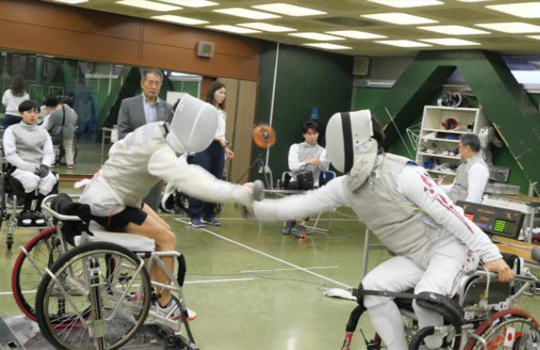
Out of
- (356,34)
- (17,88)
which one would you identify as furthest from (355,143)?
(17,88)

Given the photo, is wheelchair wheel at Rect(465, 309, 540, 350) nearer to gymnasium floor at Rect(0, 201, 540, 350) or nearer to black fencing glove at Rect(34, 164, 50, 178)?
gymnasium floor at Rect(0, 201, 540, 350)

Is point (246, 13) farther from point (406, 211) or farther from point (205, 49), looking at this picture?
point (406, 211)

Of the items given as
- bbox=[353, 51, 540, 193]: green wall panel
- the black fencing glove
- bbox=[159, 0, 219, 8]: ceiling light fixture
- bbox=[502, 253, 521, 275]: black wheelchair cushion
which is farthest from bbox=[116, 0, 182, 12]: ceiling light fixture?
bbox=[502, 253, 521, 275]: black wheelchair cushion

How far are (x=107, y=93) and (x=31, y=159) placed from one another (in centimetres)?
619

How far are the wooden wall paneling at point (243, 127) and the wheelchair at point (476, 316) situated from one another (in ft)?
25.7

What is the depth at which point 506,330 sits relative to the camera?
9.32ft

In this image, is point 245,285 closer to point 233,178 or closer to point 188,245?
point 188,245

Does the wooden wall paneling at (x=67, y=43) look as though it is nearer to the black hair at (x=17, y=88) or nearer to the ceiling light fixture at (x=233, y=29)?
the black hair at (x=17, y=88)

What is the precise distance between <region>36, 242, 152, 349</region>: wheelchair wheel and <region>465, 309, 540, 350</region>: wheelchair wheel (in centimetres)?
148

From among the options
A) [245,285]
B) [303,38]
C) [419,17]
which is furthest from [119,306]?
[303,38]

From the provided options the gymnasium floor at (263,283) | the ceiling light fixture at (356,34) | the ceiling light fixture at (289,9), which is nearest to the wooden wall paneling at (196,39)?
the ceiling light fixture at (356,34)

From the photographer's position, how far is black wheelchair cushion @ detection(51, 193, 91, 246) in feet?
10.00

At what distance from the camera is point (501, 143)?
9.54 metres

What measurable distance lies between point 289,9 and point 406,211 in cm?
Answer: 524
